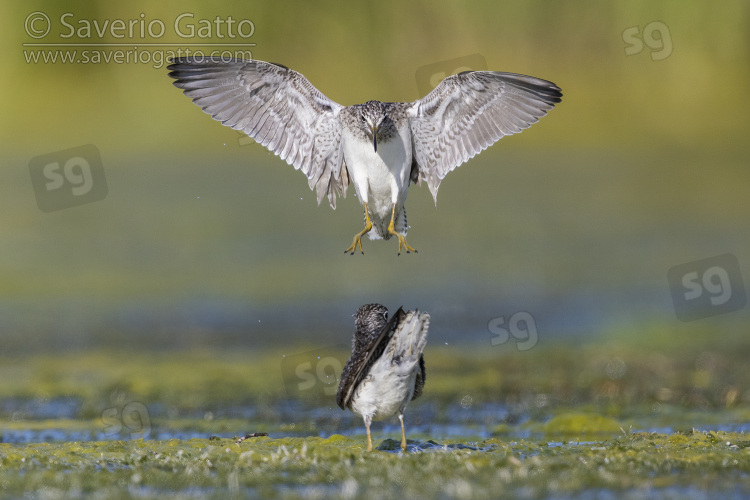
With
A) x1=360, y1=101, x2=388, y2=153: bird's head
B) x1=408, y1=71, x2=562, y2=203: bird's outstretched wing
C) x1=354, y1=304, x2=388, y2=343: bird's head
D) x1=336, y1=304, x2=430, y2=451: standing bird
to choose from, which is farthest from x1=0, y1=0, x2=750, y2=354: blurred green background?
x1=336, y1=304, x2=430, y2=451: standing bird

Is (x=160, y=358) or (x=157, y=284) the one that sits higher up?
(x=157, y=284)

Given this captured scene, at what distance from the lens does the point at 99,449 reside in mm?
9062

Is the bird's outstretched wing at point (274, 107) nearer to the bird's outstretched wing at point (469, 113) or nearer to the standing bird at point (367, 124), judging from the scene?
the standing bird at point (367, 124)

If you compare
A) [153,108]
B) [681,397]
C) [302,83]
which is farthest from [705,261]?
[153,108]

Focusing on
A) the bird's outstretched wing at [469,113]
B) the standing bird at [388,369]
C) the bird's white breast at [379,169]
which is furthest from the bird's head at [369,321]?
the bird's outstretched wing at [469,113]

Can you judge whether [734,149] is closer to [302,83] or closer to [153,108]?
[153,108]

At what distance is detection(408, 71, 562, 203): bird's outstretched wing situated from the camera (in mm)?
10195

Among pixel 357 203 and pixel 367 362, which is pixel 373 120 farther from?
pixel 357 203

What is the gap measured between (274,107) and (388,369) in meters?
3.25

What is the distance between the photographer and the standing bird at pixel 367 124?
10.1 meters

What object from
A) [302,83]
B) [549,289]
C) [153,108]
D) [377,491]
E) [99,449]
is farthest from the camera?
[153,108]

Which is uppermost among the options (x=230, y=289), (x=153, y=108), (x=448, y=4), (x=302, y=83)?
(x=448, y=4)

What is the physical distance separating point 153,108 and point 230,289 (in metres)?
10.0

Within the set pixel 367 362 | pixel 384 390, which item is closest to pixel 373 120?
pixel 367 362
